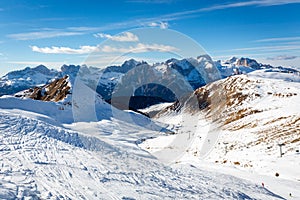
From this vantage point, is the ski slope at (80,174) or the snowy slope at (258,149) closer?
the ski slope at (80,174)

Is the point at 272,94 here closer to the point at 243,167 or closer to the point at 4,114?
the point at 243,167

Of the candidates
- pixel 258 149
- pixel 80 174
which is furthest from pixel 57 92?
pixel 80 174

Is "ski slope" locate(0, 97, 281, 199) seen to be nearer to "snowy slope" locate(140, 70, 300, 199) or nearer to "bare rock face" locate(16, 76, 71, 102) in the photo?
"snowy slope" locate(140, 70, 300, 199)

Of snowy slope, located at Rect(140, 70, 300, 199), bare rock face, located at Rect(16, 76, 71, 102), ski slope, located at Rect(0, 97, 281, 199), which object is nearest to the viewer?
ski slope, located at Rect(0, 97, 281, 199)

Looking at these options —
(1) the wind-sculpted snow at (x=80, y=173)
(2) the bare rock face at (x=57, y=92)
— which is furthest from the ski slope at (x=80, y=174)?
(2) the bare rock face at (x=57, y=92)

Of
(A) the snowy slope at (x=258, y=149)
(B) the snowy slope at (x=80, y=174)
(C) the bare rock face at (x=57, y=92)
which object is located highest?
(C) the bare rock face at (x=57, y=92)

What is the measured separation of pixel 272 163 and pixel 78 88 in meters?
55.9

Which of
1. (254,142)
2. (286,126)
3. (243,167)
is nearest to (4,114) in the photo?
(243,167)

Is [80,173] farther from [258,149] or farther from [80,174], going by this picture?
[258,149]

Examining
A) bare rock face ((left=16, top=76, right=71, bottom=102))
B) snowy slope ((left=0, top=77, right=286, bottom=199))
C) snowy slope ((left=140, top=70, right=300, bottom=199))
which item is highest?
bare rock face ((left=16, top=76, right=71, bottom=102))

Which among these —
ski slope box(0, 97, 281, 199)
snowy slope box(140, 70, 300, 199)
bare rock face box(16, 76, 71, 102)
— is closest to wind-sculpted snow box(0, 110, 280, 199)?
ski slope box(0, 97, 281, 199)

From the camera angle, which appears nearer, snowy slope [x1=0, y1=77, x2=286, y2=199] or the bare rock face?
snowy slope [x1=0, y1=77, x2=286, y2=199]

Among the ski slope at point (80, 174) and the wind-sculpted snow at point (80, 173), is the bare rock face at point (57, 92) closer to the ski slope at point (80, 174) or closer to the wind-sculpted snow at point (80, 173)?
the ski slope at point (80, 174)

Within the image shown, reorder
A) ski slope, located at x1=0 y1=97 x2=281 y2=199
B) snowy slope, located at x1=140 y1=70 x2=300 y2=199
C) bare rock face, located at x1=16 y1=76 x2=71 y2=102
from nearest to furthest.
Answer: ski slope, located at x1=0 y1=97 x2=281 y2=199 < snowy slope, located at x1=140 y1=70 x2=300 y2=199 < bare rock face, located at x1=16 y1=76 x2=71 y2=102
